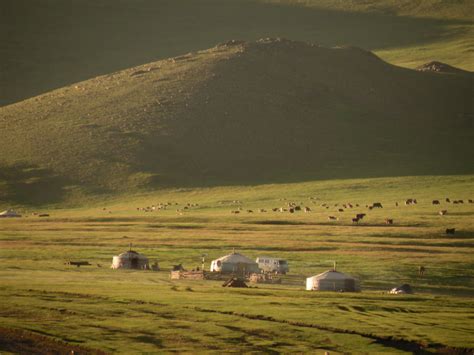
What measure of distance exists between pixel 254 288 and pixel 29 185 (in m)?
104

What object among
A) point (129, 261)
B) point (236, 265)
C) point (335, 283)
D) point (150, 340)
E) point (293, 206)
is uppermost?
point (293, 206)

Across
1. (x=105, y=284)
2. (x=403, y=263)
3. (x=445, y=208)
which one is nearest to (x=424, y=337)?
(x=105, y=284)

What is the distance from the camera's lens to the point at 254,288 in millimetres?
73188

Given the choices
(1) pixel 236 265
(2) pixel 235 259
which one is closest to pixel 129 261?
(2) pixel 235 259

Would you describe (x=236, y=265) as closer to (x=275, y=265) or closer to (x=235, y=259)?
(x=235, y=259)

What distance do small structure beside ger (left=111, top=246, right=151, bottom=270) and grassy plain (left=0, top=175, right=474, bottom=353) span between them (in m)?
1.68

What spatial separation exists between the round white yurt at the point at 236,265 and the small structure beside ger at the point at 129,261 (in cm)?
599

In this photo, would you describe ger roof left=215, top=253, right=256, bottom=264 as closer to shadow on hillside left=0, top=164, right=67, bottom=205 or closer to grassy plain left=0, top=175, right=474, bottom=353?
grassy plain left=0, top=175, right=474, bottom=353

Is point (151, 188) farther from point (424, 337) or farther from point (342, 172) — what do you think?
point (424, 337)

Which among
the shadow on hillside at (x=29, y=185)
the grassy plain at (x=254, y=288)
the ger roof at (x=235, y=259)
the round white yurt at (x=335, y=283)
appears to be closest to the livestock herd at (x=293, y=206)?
the grassy plain at (x=254, y=288)

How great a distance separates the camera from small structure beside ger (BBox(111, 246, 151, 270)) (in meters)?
87.9

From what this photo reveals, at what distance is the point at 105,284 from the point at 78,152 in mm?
116841

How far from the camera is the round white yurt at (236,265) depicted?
8481 cm

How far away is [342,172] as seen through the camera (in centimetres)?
17700
